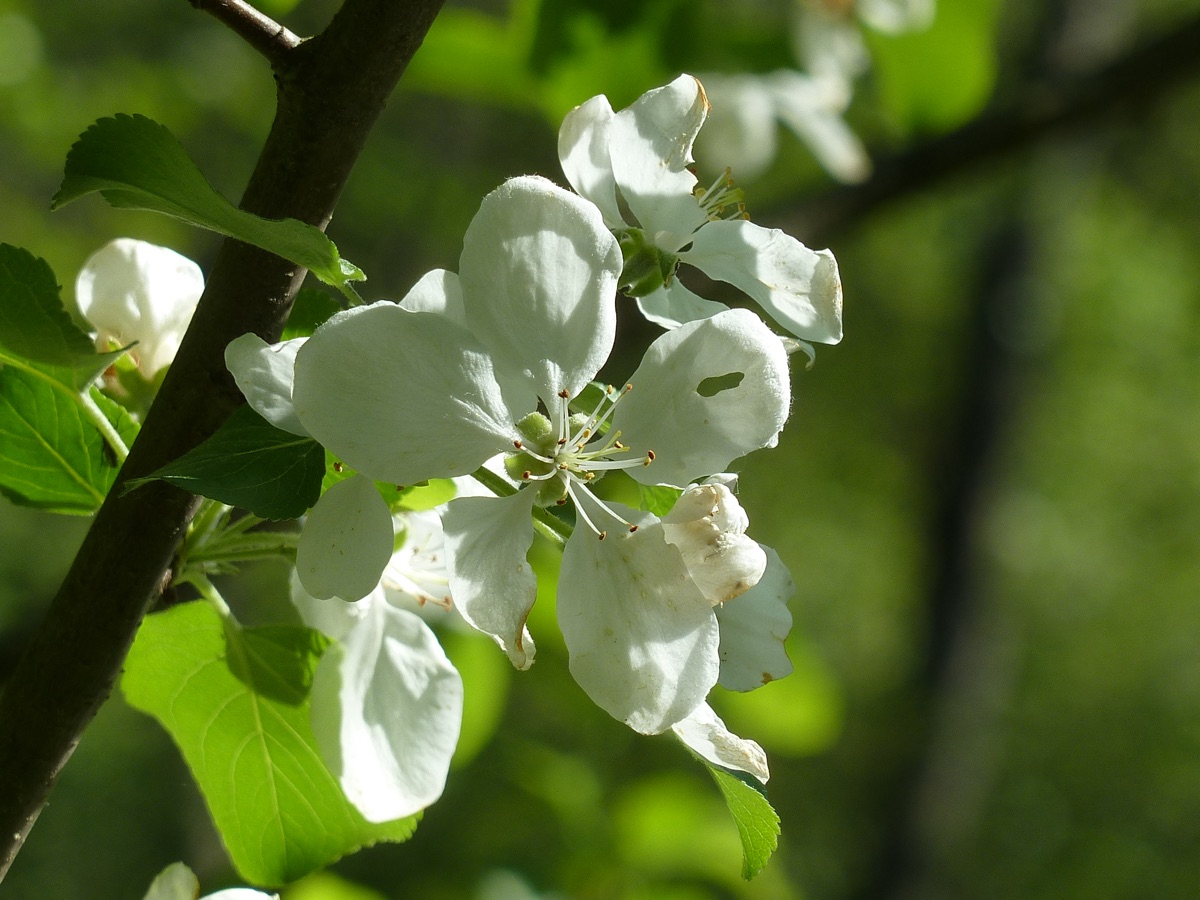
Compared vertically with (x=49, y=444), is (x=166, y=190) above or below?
above

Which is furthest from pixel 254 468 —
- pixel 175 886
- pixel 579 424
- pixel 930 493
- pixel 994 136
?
pixel 930 493

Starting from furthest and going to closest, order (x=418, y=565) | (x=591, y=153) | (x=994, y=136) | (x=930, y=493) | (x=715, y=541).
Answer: (x=930, y=493) → (x=994, y=136) → (x=418, y=565) → (x=591, y=153) → (x=715, y=541)

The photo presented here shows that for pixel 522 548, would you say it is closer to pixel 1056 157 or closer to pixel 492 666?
pixel 492 666

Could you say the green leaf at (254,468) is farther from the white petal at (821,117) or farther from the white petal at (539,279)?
the white petal at (821,117)

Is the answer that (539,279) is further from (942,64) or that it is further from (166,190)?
(942,64)

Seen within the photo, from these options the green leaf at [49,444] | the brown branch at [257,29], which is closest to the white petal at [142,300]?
the green leaf at [49,444]

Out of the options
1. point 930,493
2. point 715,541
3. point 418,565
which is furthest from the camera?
point 930,493
